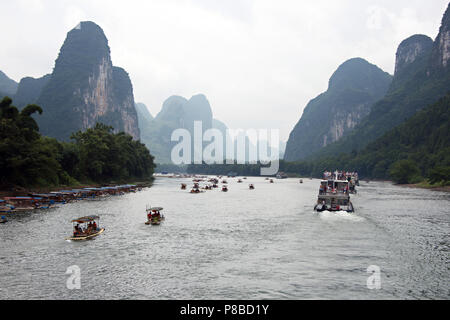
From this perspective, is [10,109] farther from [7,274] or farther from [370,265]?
[370,265]

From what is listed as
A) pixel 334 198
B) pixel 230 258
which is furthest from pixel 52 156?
pixel 230 258

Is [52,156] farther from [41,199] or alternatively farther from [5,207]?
[5,207]

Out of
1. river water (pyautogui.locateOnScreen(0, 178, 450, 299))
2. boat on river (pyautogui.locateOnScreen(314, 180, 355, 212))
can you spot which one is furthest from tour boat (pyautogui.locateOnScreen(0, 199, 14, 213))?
boat on river (pyautogui.locateOnScreen(314, 180, 355, 212))

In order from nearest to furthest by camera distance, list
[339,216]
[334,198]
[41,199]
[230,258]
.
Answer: [230,258], [339,216], [334,198], [41,199]

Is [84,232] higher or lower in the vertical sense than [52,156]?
lower

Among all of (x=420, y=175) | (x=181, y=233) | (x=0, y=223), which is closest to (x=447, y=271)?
(x=181, y=233)

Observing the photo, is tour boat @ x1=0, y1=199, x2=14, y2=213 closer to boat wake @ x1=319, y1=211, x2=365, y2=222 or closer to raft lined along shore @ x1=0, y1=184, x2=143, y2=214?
raft lined along shore @ x1=0, y1=184, x2=143, y2=214
